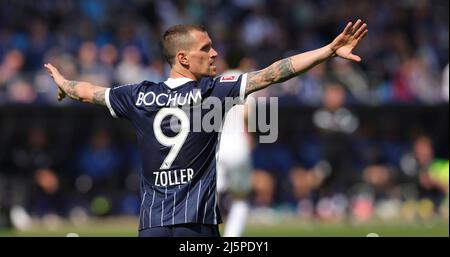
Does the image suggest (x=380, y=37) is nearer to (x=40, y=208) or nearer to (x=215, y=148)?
(x=40, y=208)

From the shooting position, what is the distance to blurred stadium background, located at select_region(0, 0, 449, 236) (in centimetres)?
1797

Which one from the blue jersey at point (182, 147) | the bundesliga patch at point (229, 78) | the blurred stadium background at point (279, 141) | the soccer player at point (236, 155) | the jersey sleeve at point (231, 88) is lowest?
the blue jersey at point (182, 147)

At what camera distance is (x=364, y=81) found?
19.1m

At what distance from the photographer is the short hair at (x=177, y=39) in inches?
283

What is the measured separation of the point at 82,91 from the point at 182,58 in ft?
3.08

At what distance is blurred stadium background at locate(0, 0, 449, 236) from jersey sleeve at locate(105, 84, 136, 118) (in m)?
9.68

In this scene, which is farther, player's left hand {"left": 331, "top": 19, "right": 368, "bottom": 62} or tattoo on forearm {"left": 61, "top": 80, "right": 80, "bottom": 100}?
tattoo on forearm {"left": 61, "top": 80, "right": 80, "bottom": 100}

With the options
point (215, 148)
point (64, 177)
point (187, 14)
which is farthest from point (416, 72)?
point (215, 148)

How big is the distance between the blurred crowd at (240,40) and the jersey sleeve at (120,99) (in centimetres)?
1060

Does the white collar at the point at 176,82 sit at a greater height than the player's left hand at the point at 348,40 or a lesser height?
lesser

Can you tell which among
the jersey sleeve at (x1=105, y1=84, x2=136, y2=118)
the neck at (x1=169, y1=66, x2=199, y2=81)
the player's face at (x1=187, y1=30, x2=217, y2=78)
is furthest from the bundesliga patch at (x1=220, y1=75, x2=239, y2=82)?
the jersey sleeve at (x1=105, y1=84, x2=136, y2=118)

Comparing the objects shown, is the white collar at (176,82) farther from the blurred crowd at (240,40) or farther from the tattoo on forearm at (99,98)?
the blurred crowd at (240,40)

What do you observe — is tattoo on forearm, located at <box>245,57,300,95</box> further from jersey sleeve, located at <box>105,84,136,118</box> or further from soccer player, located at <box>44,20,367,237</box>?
jersey sleeve, located at <box>105,84,136,118</box>

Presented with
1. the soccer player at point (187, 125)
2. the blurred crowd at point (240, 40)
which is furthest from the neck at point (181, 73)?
the blurred crowd at point (240, 40)
